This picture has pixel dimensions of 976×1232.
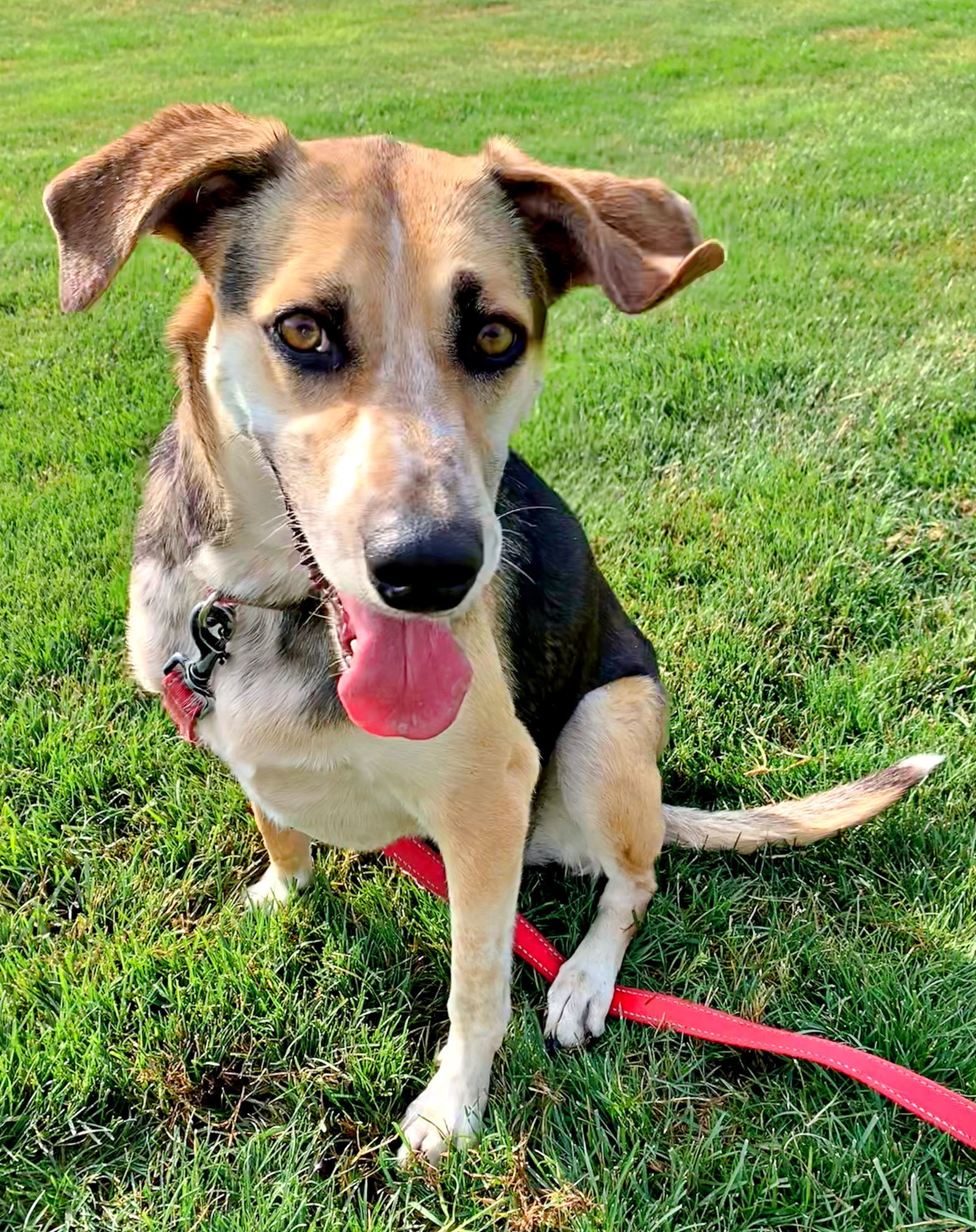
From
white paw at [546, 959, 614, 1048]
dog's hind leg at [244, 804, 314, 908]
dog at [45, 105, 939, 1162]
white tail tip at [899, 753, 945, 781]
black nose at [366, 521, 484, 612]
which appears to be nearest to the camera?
black nose at [366, 521, 484, 612]

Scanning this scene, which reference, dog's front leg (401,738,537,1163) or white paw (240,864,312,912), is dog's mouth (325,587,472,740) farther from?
white paw (240,864,312,912)

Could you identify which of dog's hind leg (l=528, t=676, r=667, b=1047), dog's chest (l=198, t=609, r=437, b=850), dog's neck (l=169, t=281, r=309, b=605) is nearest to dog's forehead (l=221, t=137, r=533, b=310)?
dog's neck (l=169, t=281, r=309, b=605)

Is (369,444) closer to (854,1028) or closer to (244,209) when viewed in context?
(244,209)

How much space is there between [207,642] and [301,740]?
374 mm

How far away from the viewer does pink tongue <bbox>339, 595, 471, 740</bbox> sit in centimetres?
203

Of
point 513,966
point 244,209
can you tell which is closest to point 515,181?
point 244,209

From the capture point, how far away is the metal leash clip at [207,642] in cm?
236

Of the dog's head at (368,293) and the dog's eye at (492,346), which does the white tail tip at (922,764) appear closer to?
the dog's head at (368,293)

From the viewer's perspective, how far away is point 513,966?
2852mm

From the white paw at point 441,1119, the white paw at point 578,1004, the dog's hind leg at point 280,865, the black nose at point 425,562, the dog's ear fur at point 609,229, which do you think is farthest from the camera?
the dog's hind leg at point 280,865

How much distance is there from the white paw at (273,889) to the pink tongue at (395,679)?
3.55 ft

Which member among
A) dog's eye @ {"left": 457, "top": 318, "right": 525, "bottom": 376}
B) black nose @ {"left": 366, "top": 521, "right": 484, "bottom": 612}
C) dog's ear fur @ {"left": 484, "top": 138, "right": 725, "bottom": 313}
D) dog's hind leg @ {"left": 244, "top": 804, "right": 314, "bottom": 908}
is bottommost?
dog's hind leg @ {"left": 244, "top": 804, "right": 314, "bottom": 908}

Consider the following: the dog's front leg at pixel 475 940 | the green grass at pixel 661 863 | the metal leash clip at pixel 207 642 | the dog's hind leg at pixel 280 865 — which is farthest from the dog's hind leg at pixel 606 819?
the metal leash clip at pixel 207 642

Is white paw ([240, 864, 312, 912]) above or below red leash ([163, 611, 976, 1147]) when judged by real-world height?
below
